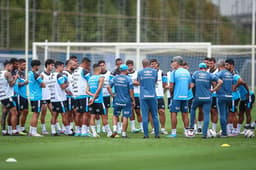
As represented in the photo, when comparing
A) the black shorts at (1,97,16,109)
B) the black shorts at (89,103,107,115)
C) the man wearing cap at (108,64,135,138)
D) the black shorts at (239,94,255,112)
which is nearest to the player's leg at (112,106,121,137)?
the man wearing cap at (108,64,135,138)

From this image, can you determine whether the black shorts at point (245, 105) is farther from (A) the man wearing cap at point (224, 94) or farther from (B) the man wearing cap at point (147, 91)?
(B) the man wearing cap at point (147, 91)

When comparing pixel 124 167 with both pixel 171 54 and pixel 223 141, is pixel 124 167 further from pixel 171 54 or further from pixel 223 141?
pixel 171 54

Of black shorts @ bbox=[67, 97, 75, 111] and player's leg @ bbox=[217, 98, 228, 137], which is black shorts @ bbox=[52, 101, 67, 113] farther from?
player's leg @ bbox=[217, 98, 228, 137]

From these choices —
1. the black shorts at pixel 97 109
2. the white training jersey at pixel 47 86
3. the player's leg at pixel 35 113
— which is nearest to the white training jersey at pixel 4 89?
the player's leg at pixel 35 113

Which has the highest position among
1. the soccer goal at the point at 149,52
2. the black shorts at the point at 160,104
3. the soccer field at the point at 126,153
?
the soccer goal at the point at 149,52

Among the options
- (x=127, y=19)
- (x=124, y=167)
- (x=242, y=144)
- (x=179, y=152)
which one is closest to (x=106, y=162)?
(x=124, y=167)

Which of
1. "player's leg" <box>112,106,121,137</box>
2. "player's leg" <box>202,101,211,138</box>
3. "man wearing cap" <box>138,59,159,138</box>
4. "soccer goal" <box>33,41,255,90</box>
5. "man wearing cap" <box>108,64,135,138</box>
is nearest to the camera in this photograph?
"man wearing cap" <box>138,59,159,138</box>

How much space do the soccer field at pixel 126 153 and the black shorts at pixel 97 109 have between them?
0.98 meters

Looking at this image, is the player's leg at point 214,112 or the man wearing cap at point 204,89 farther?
the player's leg at point 214,112

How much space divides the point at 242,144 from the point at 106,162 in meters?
5.28

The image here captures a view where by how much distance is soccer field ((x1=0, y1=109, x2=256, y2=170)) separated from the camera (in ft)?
52.6

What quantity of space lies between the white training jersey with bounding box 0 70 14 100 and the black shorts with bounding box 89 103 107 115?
244 cm

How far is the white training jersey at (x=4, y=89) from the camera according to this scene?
75.7ft

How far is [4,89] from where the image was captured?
2306 cm
